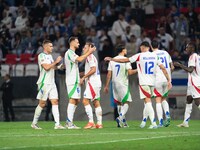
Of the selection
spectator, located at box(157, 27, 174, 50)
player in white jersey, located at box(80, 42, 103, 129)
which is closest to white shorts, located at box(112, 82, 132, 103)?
player in white jersey, located at box(80, 42, 103, 129)

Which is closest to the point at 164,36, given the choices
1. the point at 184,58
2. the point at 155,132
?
the point at 184,58

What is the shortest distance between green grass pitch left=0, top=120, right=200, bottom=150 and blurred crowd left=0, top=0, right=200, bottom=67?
11.8m

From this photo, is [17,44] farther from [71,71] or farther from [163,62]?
[163,62]

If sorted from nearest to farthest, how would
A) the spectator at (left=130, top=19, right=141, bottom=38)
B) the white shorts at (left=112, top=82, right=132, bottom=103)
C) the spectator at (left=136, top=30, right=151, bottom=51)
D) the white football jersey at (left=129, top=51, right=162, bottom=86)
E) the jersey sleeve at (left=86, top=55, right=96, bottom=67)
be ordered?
the white football jersey at (left=129, top=51, right=162, bottom=86)
the jersey sleeve at (left=86, top=55, right=96, bottom=67)
the white shorts at (left=112, top=82, right=132, bottom=103)
the spectator at (left=136, top=30, right=151, bottom=51)
the spectator at (left=130, top=19, right=141, bottom=38)

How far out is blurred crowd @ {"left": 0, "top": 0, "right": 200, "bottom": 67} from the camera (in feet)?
122

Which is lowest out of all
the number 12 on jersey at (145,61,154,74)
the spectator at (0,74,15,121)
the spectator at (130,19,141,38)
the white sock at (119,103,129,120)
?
the spectator at (0,74,15,121)

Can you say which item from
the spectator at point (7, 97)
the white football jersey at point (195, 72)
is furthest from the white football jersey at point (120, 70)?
the spectator at point (7, 97)

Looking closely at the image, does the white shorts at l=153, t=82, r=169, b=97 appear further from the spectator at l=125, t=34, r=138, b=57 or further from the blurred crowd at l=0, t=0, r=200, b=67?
the spectator at l=125, t=34, r=138, b=57

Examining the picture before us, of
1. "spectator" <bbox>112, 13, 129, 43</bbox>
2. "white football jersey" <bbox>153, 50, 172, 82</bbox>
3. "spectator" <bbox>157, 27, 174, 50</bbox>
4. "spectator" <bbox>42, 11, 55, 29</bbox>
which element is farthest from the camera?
"spectator" <bbox>42, 11, 55, 29</bbox>

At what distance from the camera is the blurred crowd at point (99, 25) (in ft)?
122

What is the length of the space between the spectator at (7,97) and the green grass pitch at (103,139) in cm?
1092

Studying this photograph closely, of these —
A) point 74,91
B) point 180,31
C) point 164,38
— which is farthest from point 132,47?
point 74,91

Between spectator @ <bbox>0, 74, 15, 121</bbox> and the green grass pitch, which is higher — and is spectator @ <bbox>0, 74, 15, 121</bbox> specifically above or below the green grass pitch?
below

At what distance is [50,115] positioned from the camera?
3525cm
